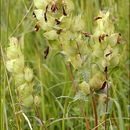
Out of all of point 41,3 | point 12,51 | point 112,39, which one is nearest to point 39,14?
point 41,3

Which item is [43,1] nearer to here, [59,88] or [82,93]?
[82,93]

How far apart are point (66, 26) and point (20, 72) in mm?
264

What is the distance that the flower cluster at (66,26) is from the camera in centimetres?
84

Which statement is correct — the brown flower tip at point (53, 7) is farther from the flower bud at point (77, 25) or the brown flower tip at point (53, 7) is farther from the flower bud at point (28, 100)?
the flower bud at point (28, 100)

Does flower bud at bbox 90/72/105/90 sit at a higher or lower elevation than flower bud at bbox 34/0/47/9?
lower

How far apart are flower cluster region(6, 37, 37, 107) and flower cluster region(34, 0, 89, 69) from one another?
135 millimetres

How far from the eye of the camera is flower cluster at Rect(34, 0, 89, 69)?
0.84m

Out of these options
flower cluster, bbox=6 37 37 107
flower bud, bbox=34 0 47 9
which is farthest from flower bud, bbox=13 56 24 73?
flower bud, bbox=34 0 47 9

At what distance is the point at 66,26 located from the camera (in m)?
0.86

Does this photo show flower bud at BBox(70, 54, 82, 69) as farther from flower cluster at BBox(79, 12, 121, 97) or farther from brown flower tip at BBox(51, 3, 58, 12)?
brown flower tip at BBox(51, 3, 58, 12)

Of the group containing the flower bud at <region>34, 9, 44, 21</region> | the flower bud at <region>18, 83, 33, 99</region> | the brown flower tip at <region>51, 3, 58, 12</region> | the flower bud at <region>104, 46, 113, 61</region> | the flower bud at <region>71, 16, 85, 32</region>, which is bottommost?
the flower bud at <region>18, 83, 33, 99</region>

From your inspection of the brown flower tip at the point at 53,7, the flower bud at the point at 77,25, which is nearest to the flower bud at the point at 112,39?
the flower bud at the point at 77,25

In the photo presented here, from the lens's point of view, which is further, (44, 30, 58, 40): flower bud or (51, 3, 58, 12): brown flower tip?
(44, 30, 58, 40): flower bud

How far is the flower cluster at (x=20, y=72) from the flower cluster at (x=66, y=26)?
0.13m
